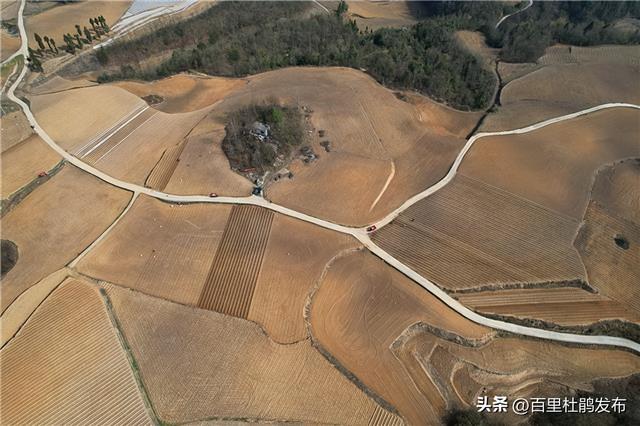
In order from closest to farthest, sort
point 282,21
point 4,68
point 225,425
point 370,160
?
1. point 225,425
2. point 370,160
3. point 4,68
4. point 282,21

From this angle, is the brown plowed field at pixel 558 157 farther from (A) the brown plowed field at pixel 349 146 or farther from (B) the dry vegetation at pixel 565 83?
(A) the brown plowed field at pixel 349 146

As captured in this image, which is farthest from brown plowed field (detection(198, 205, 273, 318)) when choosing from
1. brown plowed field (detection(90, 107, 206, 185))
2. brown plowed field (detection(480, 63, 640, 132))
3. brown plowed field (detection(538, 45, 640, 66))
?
brown plowed field (detection(538, 45, 640, 66))

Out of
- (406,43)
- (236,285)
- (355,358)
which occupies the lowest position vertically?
(355,358)

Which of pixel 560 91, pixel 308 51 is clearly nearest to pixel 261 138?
pixel 308 51

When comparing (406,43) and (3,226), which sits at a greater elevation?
(406,43)

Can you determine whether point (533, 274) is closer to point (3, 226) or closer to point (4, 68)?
point (3, 226)

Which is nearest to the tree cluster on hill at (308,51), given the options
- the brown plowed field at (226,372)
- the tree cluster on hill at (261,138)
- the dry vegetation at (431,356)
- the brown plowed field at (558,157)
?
the brown plowed field at (558,157)

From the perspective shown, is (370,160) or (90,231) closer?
(90,231)

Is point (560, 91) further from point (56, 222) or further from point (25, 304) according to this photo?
point (25, 304)

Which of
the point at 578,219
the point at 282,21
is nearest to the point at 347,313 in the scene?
the point at 578,219
